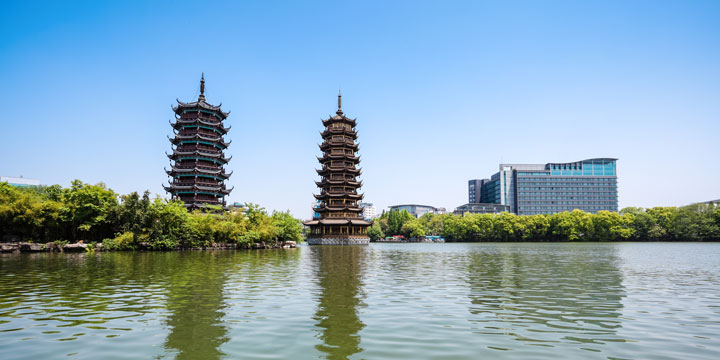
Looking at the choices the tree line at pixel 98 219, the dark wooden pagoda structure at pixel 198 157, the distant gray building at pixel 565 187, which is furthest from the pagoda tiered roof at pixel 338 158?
the distant gray building at pixel 565 187

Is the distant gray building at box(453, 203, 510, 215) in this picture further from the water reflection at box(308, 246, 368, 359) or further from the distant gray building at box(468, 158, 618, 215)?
the water reflection at box(308, 246, 368, 359)

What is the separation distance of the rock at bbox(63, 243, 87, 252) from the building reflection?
2454cm

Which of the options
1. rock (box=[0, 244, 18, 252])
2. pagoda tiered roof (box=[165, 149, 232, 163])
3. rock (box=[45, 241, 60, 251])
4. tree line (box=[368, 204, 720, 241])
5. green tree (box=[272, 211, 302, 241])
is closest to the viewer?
rock (box=[0, 244, 18, 252])

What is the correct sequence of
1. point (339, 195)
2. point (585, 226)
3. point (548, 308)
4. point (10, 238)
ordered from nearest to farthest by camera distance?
point (548, 308) → point (10, 238) → point (339, 195) → point (585, 226)

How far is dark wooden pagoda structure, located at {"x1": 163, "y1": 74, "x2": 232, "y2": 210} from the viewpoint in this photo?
5669 centimetres

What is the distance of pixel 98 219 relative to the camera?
34719 mm

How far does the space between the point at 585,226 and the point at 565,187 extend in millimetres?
70807

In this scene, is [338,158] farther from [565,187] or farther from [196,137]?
[565,187]

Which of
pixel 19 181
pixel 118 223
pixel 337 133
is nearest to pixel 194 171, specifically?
pixel 118 223

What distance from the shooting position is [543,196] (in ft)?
500

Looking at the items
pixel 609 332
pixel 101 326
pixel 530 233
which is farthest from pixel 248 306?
pixel 530 233

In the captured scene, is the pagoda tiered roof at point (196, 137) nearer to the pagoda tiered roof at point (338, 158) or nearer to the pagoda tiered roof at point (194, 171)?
the pagoda tiered roof at point (194, 171)

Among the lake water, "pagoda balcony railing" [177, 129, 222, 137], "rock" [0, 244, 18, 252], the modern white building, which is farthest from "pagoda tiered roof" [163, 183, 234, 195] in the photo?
the modern white building

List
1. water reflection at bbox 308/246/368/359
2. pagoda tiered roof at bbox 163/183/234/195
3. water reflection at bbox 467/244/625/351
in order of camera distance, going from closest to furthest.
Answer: water reflection at bbox 308/246/368/359
water reflection at bbox 467/244/625/351
pagoda tiered roof at bbox 163/183/234/195
